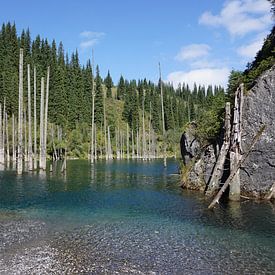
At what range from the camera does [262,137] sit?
77.3 feet

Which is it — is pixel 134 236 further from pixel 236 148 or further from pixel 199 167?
pixel 199 167

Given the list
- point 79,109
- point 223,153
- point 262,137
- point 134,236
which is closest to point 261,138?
point 262,137

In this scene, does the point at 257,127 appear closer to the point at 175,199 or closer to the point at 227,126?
the point at 227,126

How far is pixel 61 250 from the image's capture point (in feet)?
42.9

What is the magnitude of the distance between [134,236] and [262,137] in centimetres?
1255

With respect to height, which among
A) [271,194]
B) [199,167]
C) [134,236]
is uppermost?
[199,167]

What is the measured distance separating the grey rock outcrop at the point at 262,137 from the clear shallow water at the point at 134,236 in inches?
81.2

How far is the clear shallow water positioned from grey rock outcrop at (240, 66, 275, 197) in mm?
2061

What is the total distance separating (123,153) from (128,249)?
106745 mm

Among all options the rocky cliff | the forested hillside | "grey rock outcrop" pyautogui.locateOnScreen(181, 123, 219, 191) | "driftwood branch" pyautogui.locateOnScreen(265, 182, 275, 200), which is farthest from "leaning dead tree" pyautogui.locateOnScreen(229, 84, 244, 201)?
the forested hillside

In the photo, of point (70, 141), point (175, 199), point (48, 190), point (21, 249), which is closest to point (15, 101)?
point (70, 141)

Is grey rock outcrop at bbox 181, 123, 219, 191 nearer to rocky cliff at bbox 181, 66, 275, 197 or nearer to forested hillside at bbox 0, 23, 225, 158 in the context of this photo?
rocky cliff at bbox 181, 66, 275, 197

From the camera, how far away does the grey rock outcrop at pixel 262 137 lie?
23391mm

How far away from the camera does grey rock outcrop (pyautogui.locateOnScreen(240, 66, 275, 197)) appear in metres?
23.4
